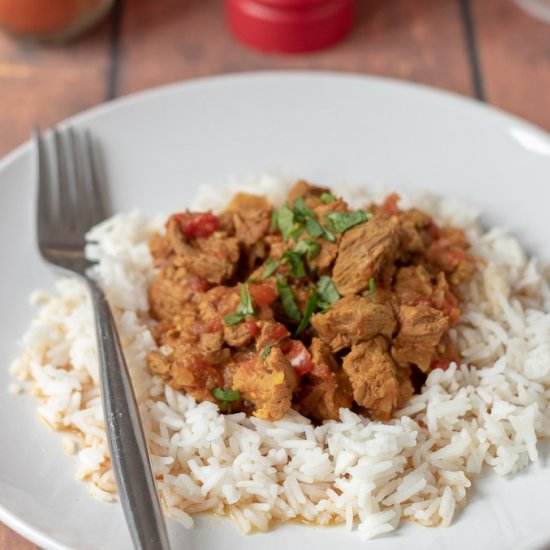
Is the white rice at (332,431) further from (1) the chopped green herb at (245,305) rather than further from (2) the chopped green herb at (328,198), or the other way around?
(2) the chopped green herb at (328,198)

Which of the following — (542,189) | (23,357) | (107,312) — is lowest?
(23,357)

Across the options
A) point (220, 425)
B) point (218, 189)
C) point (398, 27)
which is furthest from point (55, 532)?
point (398, 27)

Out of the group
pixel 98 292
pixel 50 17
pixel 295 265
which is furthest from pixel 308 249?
pixel 50 17

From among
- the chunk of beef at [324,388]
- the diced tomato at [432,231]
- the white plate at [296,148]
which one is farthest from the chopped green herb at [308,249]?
the white plate at [296,148]

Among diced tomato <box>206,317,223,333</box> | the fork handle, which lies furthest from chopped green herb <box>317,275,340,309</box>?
the fork handle

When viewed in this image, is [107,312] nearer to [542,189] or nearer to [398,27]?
[542,189]

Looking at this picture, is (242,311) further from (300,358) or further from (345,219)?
(345,219)

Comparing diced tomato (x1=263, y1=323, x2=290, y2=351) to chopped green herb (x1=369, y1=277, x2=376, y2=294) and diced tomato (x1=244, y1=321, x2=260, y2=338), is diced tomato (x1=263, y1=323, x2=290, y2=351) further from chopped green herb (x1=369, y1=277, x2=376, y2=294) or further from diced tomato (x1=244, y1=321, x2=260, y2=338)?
chopped green herb (x1=369, y1=277, x2=376, y2=294)

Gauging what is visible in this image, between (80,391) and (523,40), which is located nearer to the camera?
(80,391)
